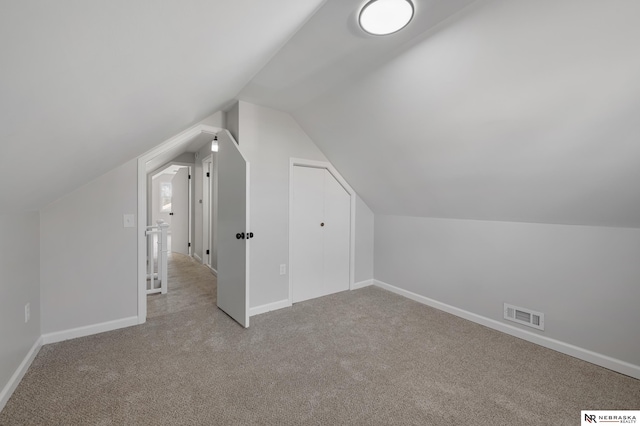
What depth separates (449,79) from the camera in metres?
1.85

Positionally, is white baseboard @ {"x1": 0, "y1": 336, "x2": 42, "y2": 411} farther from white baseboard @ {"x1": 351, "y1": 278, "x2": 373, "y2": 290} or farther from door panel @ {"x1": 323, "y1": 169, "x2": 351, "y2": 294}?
white baseboard @ {"x1": 351, "y1": 278, "x2": 373, "y2": 290}

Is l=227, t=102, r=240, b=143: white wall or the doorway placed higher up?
l=227, t=102, r=240, b=143: white wall

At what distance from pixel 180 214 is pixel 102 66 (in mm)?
6273

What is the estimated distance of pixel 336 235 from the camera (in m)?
3.70

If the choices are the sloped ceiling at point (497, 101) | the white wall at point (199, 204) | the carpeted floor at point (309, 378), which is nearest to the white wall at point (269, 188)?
the sloped ceiling at point (497, 101)

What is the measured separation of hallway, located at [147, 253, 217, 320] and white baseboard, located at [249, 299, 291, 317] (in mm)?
578

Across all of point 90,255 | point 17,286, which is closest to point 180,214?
point 90,255

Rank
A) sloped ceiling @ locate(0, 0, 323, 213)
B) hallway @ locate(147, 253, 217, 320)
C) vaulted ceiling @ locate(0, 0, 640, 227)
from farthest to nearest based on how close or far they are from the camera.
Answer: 1. hallway @ locate(147, 253, 217, 320)
2. vaulted ceiling @ locate(0, 0, 640, 227)
3. sloped ceiling @ locate(0, 0, 323, 213)

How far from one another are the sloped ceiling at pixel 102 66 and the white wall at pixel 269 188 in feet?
4.09

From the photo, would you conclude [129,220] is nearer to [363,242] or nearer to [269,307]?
[269,307]

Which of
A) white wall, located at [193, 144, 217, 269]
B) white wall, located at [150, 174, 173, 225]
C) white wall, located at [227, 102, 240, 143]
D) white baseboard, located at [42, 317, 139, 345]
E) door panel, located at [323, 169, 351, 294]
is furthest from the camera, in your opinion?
Result: white wall, located at [150, 174, 173, 225]

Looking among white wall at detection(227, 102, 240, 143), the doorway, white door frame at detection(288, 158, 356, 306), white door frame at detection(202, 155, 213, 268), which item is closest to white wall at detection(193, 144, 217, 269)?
white door frame at detection(202, 155, 213, 268)

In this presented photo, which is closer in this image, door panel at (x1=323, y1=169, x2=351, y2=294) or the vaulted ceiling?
the vaulted ceiling

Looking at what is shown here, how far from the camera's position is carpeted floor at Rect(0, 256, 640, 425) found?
62.2 inches
